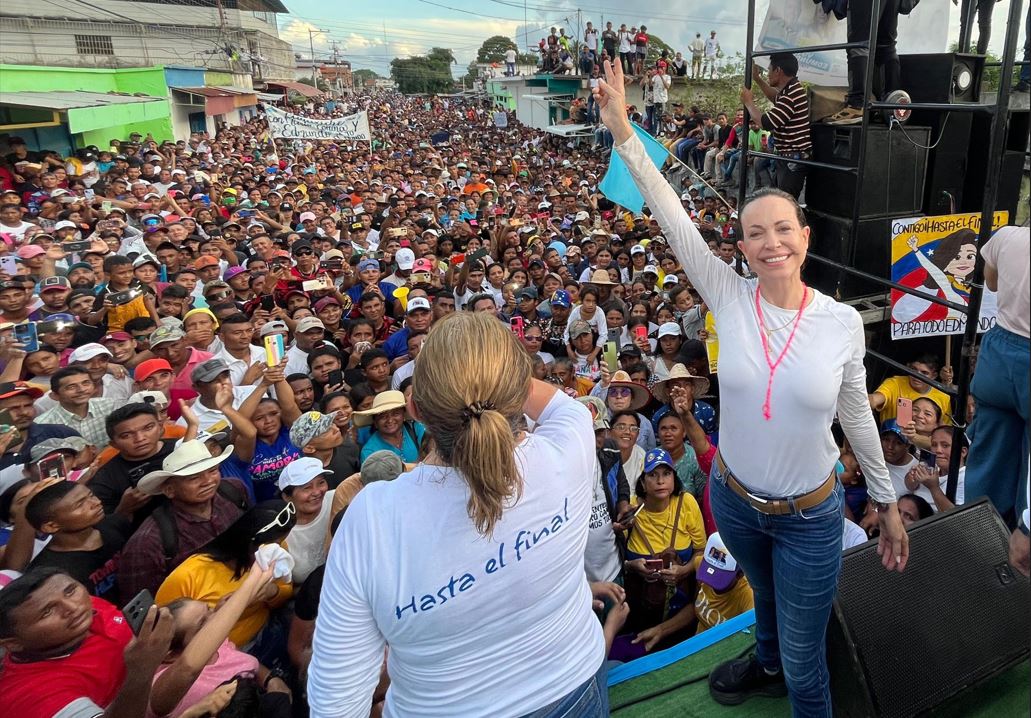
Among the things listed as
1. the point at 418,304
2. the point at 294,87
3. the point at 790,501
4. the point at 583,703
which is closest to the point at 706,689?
the point at 790,501

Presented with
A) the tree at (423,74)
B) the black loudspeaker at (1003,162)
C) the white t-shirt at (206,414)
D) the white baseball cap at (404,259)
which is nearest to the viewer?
the black loudspeaker at (1003,162)

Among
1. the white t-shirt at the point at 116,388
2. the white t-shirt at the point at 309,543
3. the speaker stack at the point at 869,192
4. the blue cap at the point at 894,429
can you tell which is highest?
the speaker stack at the point at 869,192

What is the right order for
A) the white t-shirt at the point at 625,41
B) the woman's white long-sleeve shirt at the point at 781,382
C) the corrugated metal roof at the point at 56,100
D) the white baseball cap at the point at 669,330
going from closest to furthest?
the woman's white long-sleeve shirt at the point at 781,382 < the white baseball cap at the point at 669,330 < the corrugated metal roof at the point at 56,100 < the white t-shirt at the point at 625,41

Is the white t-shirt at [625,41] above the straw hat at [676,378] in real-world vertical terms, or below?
above

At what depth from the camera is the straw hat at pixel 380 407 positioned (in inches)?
168

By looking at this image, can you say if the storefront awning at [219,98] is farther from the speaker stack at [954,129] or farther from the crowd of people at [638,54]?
the speaker stack at [954,129]

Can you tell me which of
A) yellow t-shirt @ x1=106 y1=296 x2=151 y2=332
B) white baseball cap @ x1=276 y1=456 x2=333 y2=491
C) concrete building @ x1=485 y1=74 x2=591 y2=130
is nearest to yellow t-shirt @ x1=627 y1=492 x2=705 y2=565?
white baseball cap @ x1=276 y1=456 x2=333 y2=491

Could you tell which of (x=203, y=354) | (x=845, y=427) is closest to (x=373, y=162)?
(x=203, y=354)

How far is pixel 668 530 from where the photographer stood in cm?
353

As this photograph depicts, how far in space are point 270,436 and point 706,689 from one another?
3.17 meters

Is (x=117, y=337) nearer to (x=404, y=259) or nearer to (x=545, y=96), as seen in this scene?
→ (x=404, y=259)

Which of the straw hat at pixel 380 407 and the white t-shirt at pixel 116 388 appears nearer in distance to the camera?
the straw hat at pixel 380 407

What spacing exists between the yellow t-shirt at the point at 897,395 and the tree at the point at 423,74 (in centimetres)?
9364

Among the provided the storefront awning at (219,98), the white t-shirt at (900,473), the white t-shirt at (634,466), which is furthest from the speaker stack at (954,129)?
the storefront awning at (219,98)
